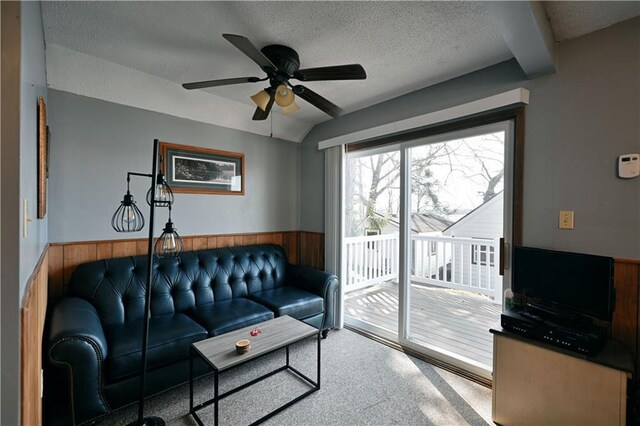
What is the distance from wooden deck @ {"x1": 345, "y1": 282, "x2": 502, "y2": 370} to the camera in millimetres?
2811

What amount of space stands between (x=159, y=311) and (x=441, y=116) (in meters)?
2.92

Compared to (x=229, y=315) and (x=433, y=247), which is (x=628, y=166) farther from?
(x=229, y=315)

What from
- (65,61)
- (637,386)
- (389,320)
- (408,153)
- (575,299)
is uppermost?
(65,61)

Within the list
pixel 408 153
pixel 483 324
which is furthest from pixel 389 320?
pixel 408 153

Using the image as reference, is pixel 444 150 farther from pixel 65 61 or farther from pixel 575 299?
pixel 65 61

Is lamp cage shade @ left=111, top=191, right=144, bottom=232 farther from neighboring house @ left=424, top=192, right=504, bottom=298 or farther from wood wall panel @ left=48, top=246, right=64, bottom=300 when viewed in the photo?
neighboring house @ left=424, top=192, right=504, bottom=298

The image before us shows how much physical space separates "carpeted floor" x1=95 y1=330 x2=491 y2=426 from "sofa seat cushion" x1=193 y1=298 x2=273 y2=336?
400 mm

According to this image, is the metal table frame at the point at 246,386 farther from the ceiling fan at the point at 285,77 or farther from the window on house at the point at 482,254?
the window on house at the point at 482,254

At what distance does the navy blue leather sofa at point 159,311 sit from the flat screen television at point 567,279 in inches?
67.9

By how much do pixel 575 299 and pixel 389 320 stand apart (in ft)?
6.52

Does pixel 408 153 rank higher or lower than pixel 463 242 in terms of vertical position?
higher

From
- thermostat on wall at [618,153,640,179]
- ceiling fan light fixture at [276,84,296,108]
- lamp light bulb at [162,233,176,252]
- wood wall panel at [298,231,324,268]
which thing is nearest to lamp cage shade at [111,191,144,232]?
lamp light bulb at [162,233,176,252]

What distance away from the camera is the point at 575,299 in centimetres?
172

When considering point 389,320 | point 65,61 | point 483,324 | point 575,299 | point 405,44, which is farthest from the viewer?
point 389,320
